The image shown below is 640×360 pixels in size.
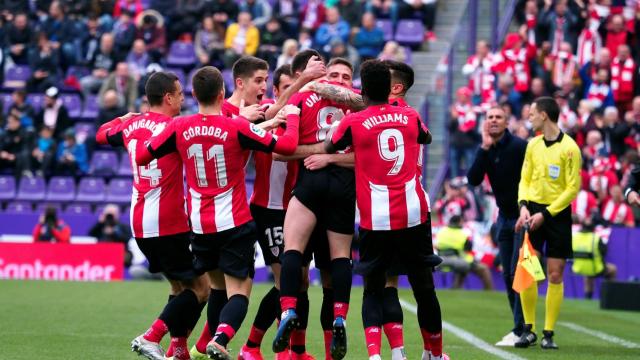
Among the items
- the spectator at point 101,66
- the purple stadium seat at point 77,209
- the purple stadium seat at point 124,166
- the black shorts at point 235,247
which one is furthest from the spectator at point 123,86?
the black shorts at point 235,247

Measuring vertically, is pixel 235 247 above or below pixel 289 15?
below

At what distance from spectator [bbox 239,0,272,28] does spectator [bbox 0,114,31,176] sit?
5.59 metres

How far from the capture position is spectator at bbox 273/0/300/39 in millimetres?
26641

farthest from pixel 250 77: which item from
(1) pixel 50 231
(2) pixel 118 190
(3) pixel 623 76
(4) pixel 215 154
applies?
(2) pixel 118 190

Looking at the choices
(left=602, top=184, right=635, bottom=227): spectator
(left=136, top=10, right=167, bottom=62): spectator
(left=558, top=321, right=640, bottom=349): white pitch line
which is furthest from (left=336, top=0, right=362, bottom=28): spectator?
(left=558, top=321, right=640, bottom=349): white pitch line

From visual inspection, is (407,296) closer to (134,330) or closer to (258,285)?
(258,285)

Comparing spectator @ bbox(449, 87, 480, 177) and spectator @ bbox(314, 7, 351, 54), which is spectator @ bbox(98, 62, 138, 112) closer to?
spectator @ bbox(314, 7, 351, 54)

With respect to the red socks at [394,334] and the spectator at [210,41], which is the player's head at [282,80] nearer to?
the red socks at [394,334]

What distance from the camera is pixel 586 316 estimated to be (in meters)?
15.9

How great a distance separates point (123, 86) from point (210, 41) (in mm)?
2357

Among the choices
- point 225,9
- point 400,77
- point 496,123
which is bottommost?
point 496,123

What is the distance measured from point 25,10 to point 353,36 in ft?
26.8

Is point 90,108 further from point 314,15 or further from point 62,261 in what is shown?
point 62,261

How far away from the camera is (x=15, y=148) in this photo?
81.1ft
